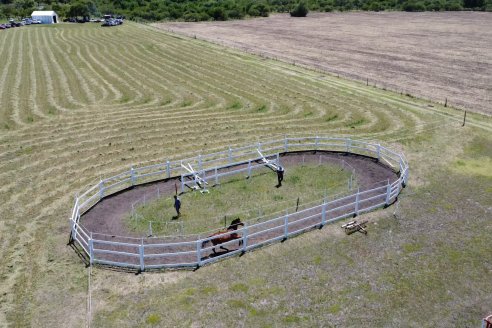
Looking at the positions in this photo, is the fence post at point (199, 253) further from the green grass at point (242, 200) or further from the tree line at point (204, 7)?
the tree line at point (204, 7)

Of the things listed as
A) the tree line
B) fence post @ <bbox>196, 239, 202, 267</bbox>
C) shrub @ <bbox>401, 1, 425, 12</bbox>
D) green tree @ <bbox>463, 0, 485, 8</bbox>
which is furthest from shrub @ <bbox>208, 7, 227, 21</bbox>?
fence post @ <bbox>196, 239, 202, 267</bbox>

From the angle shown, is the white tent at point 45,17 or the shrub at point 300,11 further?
the shrub at point 300,11

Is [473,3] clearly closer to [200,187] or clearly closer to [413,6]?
[413,6]

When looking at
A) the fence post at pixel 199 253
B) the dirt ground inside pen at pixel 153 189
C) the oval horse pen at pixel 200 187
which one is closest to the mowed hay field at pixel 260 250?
the fence post at pixel 199 253

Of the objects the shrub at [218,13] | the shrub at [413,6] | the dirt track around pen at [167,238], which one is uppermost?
the shrub at [413,6]

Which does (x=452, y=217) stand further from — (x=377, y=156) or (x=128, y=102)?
(x=128, y=102)

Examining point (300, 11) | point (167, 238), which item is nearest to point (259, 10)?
point (300, 11)

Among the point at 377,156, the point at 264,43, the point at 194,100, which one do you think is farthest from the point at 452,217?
the point at 264,43
